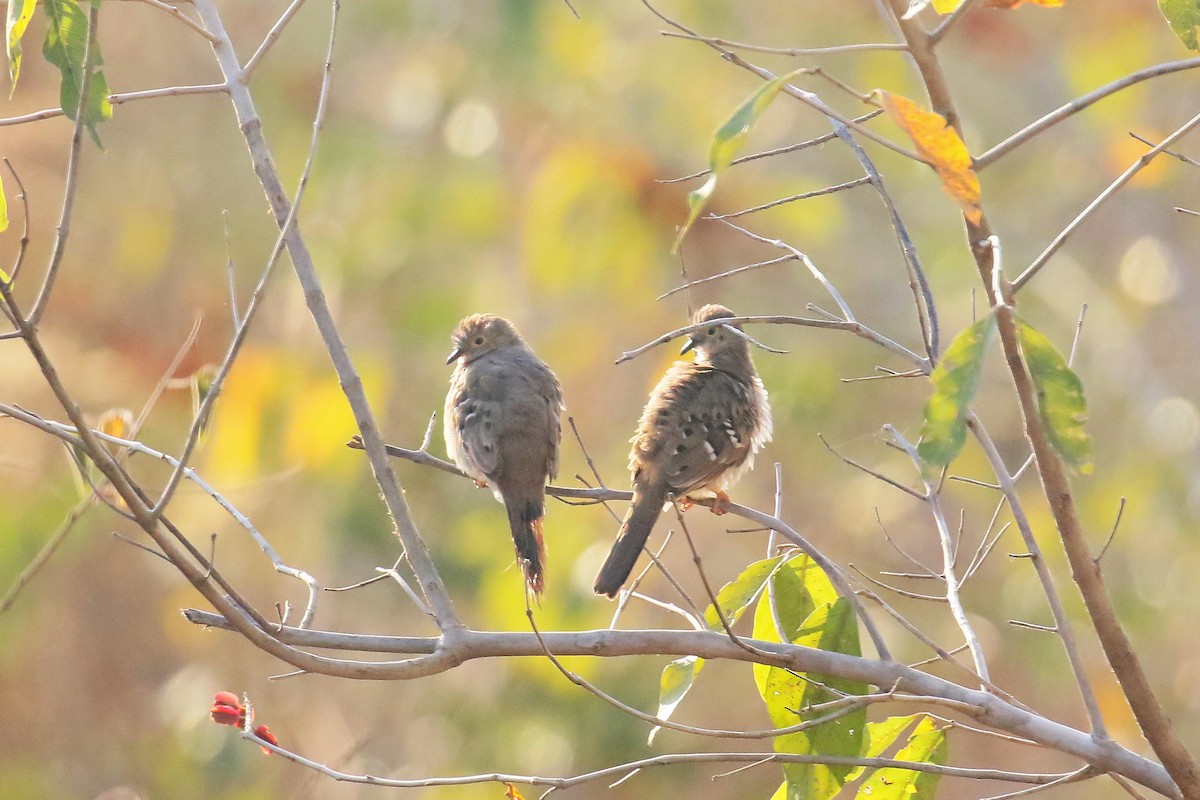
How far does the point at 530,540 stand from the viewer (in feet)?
18.5

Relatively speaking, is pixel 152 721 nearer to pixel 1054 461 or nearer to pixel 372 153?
pixel 372 153

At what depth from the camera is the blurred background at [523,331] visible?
30.6ft

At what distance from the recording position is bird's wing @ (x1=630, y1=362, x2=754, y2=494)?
18.2 ft

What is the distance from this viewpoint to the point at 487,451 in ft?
19.5

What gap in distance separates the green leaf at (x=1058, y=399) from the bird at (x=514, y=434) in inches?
133

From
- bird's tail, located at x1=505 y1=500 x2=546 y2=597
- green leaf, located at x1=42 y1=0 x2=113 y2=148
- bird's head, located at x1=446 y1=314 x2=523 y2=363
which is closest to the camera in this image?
green leaf, located at x1=42 y1=0 x2=113 y2=148

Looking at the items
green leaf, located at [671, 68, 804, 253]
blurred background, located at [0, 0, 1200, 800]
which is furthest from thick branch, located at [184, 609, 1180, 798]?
blurred background, located at [0, 0, 1200, 800]

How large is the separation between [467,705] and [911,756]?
767cm

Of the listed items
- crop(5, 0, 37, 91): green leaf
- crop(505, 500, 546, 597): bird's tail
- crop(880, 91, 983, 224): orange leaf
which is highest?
crop(5, 0, 37, 91): green leaf

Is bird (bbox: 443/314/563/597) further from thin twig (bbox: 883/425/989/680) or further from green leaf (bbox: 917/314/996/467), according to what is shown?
green leaf (bbox: 917/314/996/467)

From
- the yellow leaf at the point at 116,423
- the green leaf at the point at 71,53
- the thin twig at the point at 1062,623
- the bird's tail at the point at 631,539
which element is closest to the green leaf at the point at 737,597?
the thin twig at the point at 1062,623

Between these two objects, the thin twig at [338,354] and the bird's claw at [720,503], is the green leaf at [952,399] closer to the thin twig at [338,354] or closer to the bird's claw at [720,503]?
the thin twig at [338,354]

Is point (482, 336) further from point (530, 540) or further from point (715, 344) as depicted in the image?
point (530, 540)

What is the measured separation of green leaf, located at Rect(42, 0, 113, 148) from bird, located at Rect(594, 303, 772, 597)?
2.58 meters
